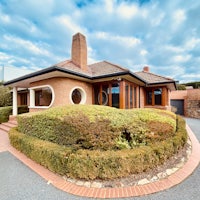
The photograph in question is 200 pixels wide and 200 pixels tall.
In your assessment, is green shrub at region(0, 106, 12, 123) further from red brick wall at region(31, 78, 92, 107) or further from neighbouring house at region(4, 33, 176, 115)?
red brick wall at region(31, 78, 92, 107)

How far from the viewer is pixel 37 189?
11.9 ft

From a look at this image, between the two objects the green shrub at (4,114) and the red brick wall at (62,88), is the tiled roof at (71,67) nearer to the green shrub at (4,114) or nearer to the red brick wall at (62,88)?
the red brick wall at (62,88)

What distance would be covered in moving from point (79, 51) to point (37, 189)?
10.5m

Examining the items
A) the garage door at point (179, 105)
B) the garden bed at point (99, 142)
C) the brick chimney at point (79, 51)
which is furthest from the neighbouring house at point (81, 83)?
the garage door at point (179, 105)

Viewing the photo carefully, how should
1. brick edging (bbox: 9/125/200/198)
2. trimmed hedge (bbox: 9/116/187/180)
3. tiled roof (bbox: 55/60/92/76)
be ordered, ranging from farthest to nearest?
1. tiled roof (bbox: 55/60/92/76)
2. trimmed hedge (bbox: 9/116/187/180)
3. brick edging (bbox: 9/125/200/198)

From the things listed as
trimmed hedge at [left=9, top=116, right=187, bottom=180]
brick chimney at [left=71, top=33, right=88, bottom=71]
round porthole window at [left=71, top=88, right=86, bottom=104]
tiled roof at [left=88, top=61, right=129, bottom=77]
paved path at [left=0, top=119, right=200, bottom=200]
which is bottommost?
paved path at [left=0, top=119, right=200, bottom=200]

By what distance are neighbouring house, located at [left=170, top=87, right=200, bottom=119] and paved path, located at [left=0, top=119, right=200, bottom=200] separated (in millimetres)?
18173

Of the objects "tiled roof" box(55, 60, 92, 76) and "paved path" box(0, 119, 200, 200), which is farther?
"tiled roof" box(55, 60, 92, 76)

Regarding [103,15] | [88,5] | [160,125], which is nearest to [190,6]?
[103,15]

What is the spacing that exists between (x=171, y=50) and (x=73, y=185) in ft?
56.1

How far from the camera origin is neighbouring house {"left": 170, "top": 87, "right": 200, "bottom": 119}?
19.8 m

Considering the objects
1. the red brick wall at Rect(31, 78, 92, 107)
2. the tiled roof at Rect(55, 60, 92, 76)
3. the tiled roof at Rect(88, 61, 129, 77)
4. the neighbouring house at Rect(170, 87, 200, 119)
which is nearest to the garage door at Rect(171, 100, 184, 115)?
the neighbouring house at Rect(170, 87, 200, 119)

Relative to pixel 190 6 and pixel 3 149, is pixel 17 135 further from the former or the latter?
pixel 190 6

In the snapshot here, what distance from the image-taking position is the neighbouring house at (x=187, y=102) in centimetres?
1975
